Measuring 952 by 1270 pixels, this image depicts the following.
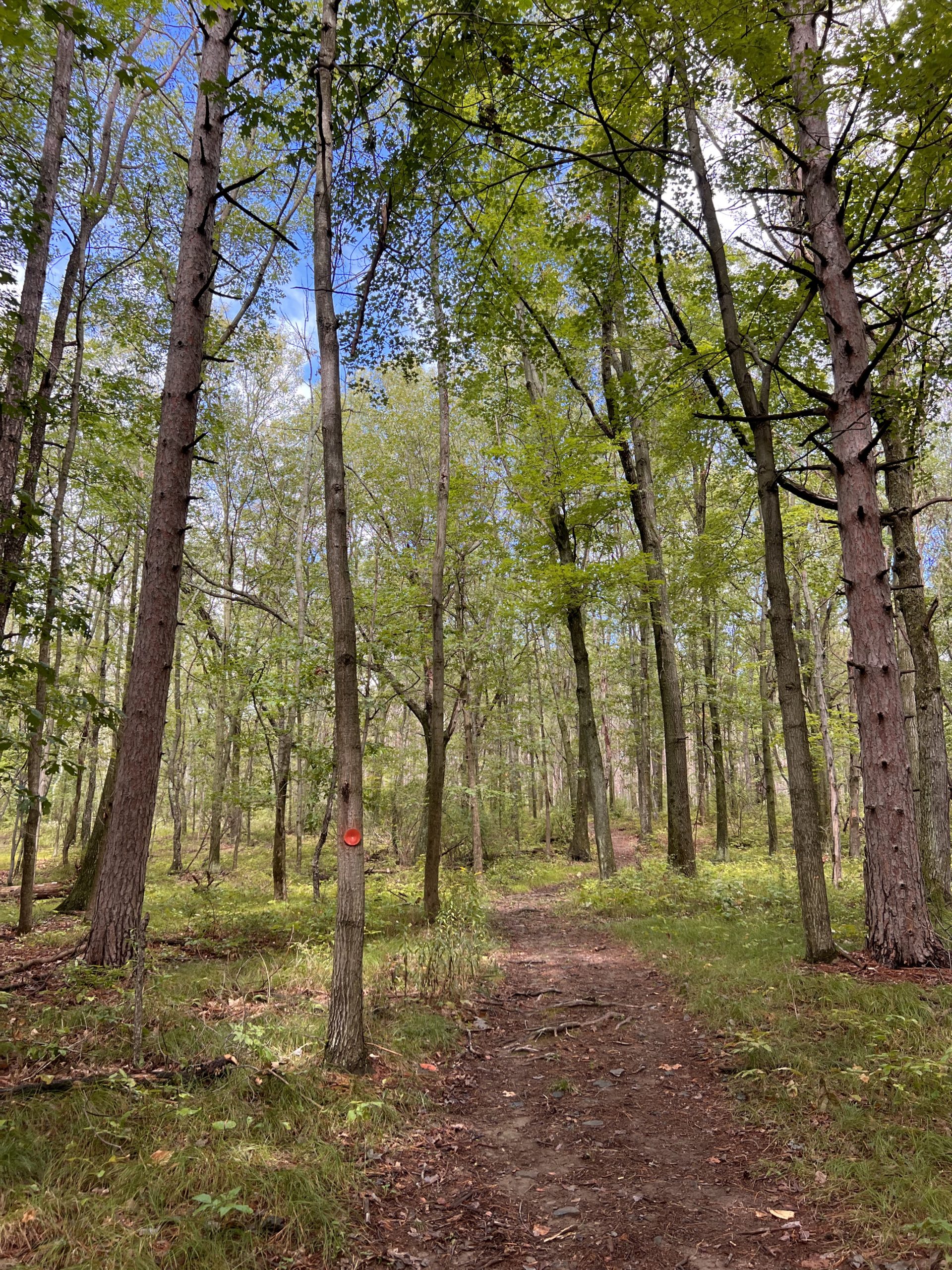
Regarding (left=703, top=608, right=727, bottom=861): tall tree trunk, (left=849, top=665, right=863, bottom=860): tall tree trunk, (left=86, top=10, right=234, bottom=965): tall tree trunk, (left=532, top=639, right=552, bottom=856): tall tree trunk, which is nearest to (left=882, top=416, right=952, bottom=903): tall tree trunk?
(left=703, top=608, right=727, bottom=861): tall tree trunk

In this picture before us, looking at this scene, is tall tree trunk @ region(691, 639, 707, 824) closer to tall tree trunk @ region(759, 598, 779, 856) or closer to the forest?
tall tree trunk @ region(759, 598, 779, 856)

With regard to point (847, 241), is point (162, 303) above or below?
above

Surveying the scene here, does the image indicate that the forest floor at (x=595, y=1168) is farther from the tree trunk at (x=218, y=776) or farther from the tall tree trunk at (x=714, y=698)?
the tree trunk at (x=218, y=776)

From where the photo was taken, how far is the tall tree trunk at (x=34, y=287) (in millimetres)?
6293

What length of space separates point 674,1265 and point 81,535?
75.7ft

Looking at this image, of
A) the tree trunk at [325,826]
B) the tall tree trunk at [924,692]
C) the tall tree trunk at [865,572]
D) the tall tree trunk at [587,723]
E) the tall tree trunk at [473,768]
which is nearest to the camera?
the tall tree trunk at [865,572]

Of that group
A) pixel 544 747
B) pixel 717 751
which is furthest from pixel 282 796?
pixel 717 751

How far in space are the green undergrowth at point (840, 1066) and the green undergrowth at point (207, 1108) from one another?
2476 millimetres

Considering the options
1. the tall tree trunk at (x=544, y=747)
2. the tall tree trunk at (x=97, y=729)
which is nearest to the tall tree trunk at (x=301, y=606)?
the tall tree trunk at (x=97, y=729)

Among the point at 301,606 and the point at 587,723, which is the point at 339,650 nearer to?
the point at 301,606

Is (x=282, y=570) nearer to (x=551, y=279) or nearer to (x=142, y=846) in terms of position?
(x=551, y=279)

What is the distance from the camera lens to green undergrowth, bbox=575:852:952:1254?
3.12m

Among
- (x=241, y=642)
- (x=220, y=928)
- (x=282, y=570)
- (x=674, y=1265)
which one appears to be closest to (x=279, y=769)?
(x=241, y=642)

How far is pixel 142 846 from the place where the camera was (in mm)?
5844
